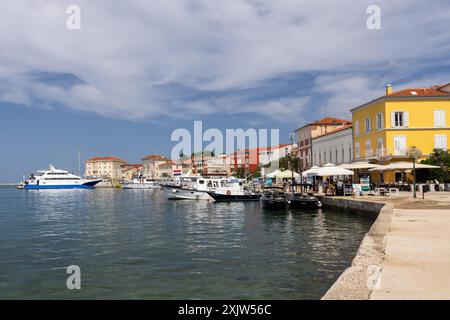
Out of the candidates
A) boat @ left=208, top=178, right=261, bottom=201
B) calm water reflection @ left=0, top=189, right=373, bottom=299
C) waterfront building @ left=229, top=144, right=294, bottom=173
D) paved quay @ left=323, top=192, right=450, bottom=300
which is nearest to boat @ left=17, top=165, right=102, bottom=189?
waterfront building @ left=229, top=144, right=294, bottom=173

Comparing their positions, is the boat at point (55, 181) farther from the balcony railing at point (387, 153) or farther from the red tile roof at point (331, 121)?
the balcony railing at point (387, 153)

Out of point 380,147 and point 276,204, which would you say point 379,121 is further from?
point 276,204

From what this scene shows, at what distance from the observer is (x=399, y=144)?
48.0m

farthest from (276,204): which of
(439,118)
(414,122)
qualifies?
(439,118)

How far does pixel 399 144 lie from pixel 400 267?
141 feet

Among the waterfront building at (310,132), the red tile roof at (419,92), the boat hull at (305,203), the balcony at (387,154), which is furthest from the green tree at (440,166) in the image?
the waterfront building at (310,132)

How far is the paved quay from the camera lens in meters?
6.45

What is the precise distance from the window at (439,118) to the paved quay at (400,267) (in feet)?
126

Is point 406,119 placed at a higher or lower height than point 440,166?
higher

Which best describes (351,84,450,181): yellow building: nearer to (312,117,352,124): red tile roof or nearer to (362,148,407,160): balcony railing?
(362,148,407,160): balcony railing

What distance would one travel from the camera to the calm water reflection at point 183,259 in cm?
1065

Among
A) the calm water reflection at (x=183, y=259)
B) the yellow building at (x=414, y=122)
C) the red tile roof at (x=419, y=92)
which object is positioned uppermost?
the red tile roof at (x=419, y=92)

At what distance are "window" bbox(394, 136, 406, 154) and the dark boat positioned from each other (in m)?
17.8
